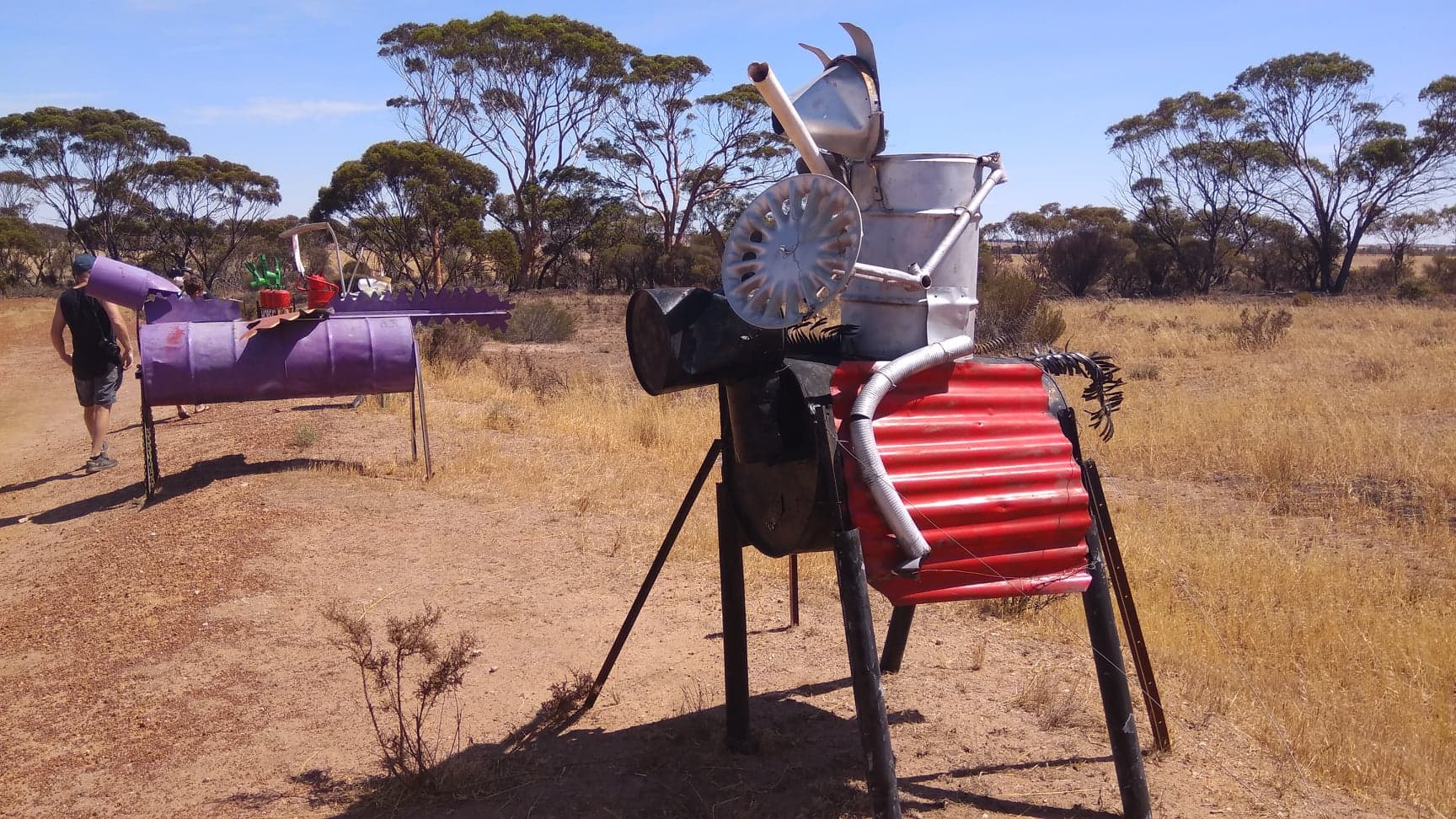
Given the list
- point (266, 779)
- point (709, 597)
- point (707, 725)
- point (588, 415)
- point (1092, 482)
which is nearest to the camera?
point (1092, 482)

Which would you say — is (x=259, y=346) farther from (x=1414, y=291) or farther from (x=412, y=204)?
(x=1414, y=291)

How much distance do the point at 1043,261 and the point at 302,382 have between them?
3215cm

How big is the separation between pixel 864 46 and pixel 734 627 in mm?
1888

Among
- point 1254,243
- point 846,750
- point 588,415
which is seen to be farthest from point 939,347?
point 1254,243

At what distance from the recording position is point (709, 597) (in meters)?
5.55

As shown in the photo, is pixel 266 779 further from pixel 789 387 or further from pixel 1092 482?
pixel 1092 482

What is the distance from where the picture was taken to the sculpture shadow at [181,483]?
754 cm

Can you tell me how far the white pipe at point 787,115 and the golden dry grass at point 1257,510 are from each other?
264cm

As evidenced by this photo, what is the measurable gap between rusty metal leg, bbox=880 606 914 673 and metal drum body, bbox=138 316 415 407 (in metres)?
4.91

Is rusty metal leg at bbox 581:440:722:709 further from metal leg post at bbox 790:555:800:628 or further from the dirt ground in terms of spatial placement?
metal leg post at bbox 790:555:800:628

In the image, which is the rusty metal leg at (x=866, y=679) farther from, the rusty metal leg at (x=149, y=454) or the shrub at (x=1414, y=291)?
the shrub at (x=1414, y=291)

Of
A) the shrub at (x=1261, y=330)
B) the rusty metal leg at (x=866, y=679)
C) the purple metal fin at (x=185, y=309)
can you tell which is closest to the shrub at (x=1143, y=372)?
the shrub at (x=1261, y=330)

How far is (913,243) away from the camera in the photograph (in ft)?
10.1

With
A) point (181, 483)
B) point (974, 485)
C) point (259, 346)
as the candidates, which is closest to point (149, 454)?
point (181, 483)
